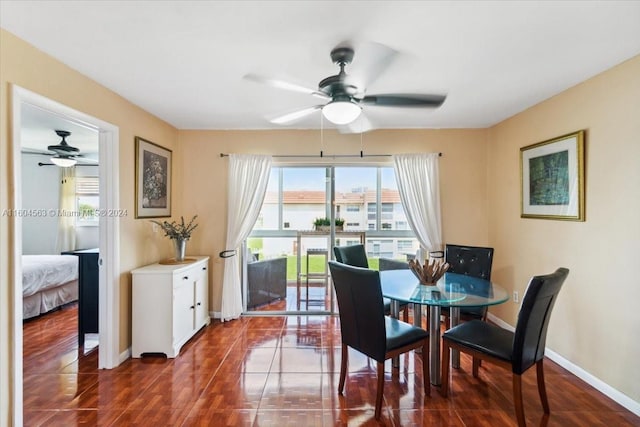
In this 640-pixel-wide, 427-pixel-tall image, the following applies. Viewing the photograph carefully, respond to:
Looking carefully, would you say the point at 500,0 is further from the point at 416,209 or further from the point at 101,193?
the point at 101,193

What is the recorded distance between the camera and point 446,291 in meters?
2.33

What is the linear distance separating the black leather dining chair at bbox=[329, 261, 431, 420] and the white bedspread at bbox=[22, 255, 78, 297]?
3.86 metres

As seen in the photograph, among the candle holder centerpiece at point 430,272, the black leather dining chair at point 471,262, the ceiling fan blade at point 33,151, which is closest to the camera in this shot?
the candle holder centerpiece at point 430,272

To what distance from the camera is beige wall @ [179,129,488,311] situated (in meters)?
3.77

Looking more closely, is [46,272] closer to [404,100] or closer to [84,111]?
[84,111]

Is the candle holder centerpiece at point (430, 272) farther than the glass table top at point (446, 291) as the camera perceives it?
Yes

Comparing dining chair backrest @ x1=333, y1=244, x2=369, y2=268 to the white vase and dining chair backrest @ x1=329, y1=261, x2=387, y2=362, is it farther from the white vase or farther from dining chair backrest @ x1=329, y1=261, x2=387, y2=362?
the white vase

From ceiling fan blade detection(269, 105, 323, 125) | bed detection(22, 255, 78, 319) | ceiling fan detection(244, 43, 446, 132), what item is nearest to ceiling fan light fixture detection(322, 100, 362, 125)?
ceiling fan detection(244, 43, 446, 132)

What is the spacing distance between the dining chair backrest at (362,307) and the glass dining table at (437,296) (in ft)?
0.81

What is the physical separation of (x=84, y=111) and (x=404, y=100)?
241 cm

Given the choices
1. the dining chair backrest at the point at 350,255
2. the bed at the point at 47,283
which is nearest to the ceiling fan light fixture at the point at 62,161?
the bed at the point at 47,283

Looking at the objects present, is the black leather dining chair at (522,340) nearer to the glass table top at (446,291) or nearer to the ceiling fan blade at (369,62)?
the glass table top at (446,291)

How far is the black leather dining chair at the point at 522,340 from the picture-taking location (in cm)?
179

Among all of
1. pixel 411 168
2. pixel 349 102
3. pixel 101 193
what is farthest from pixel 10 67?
pixel 411 168
